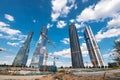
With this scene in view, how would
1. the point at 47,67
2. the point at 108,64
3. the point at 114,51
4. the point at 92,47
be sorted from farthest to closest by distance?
the point at 92,47, the point at 108,64, the point at 47,67, the point at 114,51

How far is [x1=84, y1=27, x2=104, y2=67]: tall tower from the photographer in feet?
556

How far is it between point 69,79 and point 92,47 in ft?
496

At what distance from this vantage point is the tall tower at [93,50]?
169 metres

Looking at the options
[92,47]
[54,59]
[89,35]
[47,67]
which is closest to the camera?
[47,67]

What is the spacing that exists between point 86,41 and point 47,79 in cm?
16484

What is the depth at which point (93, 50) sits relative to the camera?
17762 centimetres

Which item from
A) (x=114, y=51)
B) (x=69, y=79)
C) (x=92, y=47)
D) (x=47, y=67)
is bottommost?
(x=69, y=79)

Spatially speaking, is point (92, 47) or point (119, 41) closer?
point (119, 41)

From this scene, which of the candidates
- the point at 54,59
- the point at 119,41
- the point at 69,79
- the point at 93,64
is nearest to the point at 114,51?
the point at 119,41

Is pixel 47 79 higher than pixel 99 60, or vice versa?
pixel 99 60

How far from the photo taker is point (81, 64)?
194m

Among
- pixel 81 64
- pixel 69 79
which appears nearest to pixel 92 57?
pixel 81 64

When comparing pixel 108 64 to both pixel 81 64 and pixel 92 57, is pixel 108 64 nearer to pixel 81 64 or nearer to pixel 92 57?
pixel 92 57

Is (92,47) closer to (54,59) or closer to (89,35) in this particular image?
(89,35)
